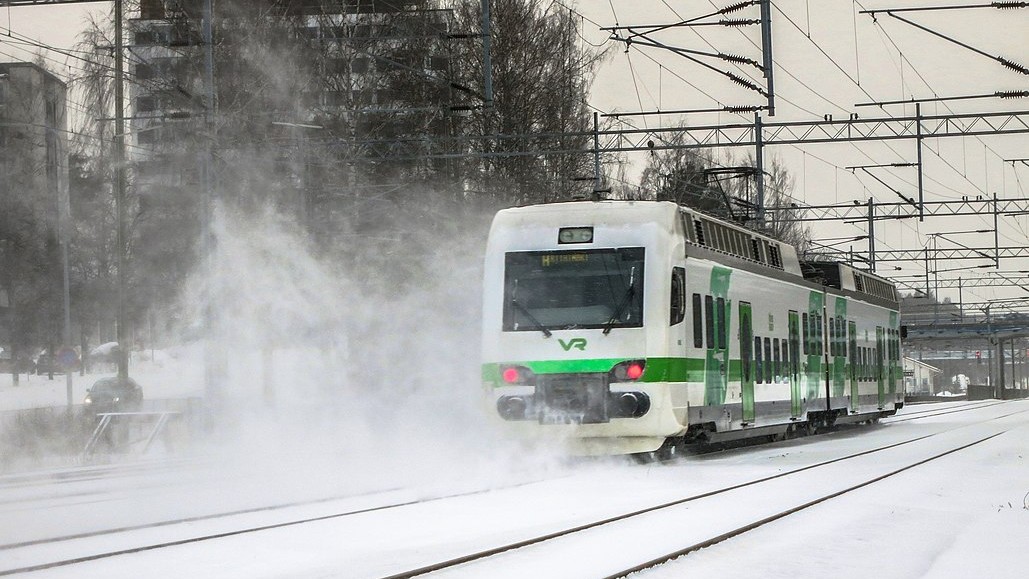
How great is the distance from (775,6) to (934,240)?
1452 inches

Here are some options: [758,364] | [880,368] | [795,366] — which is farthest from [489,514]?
[880,368]

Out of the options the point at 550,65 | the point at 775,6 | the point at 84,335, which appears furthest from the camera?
the point at 84,335

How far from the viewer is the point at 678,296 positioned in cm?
1930

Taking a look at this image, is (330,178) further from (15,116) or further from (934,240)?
(934,240)

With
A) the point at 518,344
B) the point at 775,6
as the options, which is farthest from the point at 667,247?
the point at 775,6

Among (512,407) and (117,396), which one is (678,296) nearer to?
(512,407)

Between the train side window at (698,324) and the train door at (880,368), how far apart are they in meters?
15.2

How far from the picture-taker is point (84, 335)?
51.3 m

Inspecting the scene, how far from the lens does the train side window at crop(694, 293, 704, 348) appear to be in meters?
20.1

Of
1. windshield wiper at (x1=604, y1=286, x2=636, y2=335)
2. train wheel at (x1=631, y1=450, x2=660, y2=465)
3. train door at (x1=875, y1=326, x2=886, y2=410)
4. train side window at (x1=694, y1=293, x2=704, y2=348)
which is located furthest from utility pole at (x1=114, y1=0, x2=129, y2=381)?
train door at (x1=875, y1=326, x2=886, y2=410)

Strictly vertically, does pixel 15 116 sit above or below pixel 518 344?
above

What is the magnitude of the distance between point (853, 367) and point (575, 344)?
13.8 m

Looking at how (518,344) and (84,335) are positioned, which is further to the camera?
(84,335)

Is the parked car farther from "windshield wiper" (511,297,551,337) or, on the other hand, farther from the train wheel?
"windshield wiper" (511,297,551,337)
